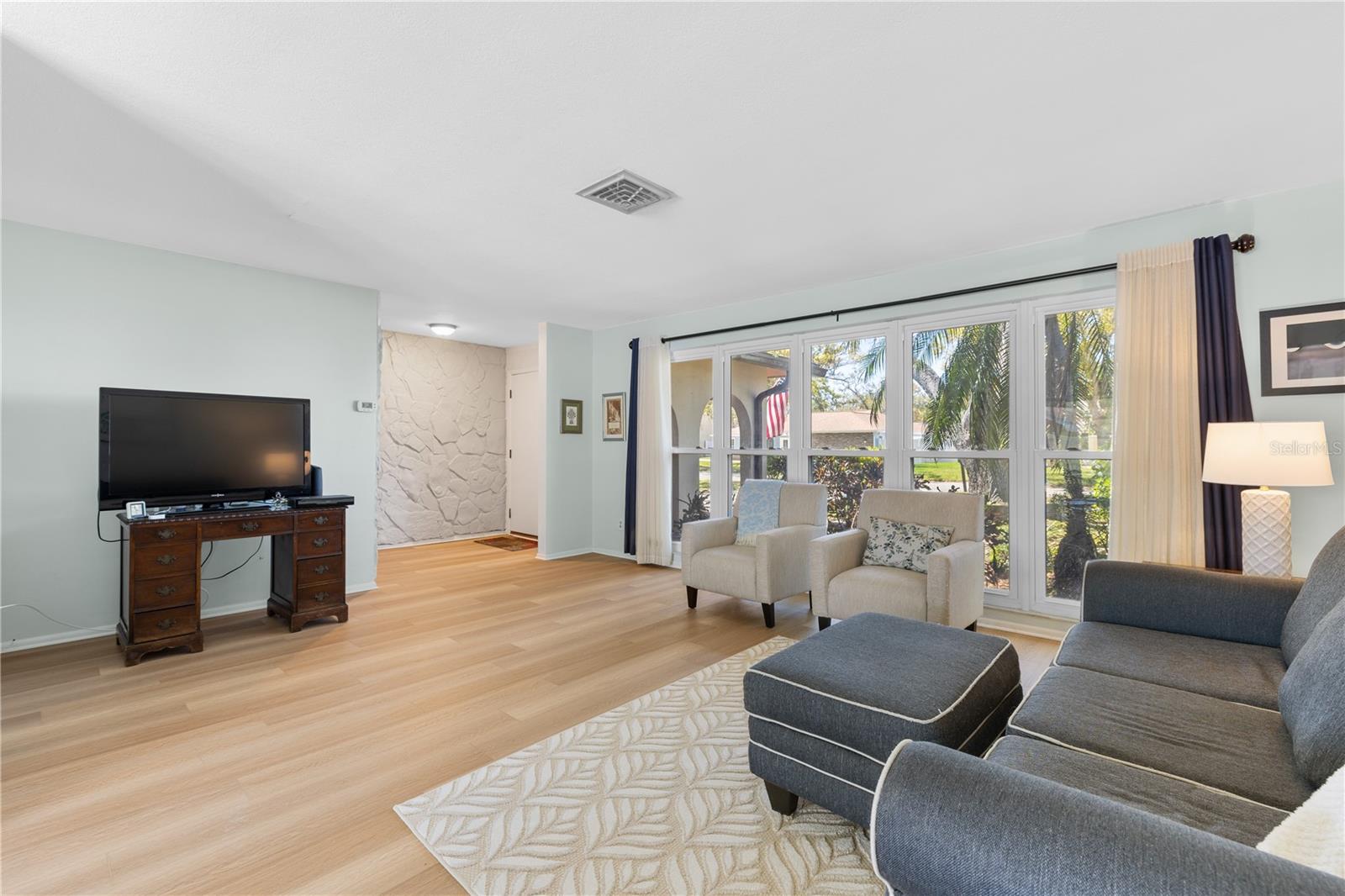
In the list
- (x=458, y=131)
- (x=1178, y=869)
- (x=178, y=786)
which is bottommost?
(x=178, y=786)

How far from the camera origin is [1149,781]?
48.6 inches

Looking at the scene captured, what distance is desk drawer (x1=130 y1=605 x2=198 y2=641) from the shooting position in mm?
3160

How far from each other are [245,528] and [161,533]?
386 millimetres

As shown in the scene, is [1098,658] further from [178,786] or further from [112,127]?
[112,127]

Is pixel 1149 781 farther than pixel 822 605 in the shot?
No

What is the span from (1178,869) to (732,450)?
4.57 metres

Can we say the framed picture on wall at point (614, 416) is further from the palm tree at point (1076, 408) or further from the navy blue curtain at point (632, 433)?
the palm tree at point (1076, 408)

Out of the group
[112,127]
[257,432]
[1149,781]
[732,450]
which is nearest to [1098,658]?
[1149,781]

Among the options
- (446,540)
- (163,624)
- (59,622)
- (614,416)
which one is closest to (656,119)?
(163,624)

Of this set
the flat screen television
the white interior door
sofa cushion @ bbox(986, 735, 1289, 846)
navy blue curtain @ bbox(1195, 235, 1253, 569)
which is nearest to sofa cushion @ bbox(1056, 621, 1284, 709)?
sofa cushion @ bbox(986, 735, 1289, 846)

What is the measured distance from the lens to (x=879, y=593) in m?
3.25

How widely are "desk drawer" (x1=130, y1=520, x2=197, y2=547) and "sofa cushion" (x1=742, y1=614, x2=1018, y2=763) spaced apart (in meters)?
3.24

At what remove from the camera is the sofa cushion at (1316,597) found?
164 centimetres

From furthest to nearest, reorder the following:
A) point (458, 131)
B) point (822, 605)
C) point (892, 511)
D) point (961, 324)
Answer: point (961, 324) → point (892, 511) → point (822, 605) → point (458, 131)
